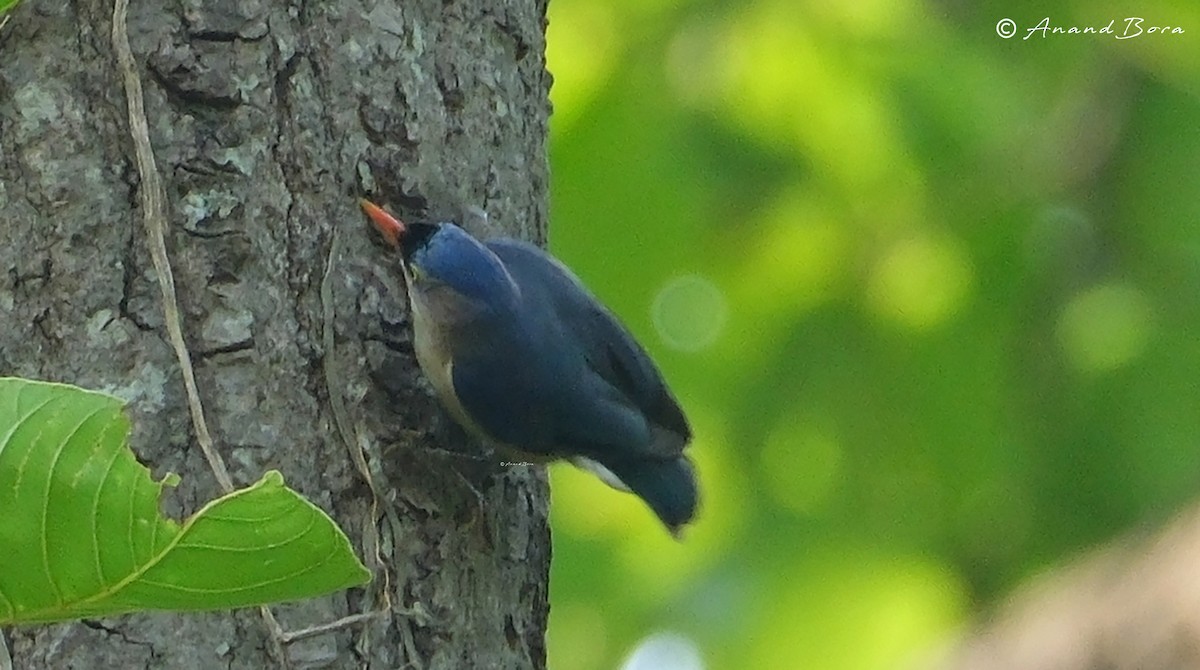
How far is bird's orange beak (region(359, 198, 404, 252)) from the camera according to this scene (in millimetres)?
1545

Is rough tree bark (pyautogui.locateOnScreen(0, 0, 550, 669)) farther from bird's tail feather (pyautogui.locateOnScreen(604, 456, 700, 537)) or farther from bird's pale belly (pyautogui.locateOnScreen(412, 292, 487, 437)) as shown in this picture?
bird's tail feather (pyautogui.locateOnScreen(604, 456, 700, 537))

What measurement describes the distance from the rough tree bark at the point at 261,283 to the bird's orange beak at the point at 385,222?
0.02 metres

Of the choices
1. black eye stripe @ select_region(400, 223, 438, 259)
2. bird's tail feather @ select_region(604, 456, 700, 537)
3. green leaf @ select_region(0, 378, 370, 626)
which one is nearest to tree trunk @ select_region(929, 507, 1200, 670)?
bird's tail feather @ select_region(604, 456, 700, 537)

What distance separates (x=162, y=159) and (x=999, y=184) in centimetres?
198

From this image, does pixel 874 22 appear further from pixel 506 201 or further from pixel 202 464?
pixel 202 464

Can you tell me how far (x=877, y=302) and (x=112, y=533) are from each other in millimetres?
2336

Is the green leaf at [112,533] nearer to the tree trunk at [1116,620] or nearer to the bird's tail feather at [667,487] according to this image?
the bird's tail feather at [667,487]

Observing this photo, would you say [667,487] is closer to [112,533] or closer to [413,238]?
[413,238]

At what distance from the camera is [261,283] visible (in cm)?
144

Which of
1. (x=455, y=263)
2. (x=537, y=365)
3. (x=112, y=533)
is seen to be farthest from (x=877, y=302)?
(x=112, y=533)

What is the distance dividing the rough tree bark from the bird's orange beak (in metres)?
0.02

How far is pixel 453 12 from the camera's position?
5.52ft

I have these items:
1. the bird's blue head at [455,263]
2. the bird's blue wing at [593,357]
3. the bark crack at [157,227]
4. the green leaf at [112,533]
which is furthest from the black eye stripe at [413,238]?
the green leaf at [112,533]

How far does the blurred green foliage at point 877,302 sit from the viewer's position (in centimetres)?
286
